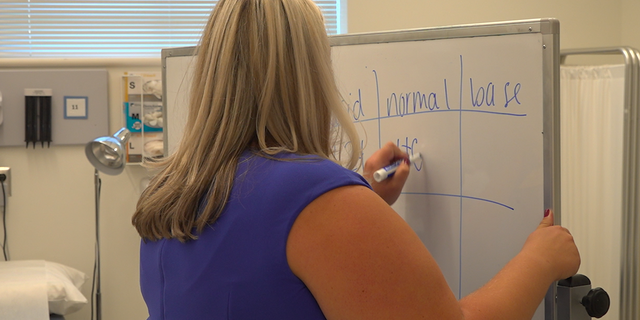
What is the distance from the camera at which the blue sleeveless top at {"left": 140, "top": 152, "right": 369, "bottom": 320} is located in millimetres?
655

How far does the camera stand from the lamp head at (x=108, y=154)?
1655 millimetres

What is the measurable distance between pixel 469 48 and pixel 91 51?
6.12 ft

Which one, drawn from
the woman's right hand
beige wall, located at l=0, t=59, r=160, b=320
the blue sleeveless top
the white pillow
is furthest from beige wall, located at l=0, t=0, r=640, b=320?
the blue sleeveless top

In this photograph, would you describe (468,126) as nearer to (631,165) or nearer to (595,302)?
(595,302)

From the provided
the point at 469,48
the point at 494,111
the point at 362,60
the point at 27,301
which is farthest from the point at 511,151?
the point at 27,301

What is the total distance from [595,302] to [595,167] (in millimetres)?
1218

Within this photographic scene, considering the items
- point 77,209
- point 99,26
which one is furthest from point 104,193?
point 99,26

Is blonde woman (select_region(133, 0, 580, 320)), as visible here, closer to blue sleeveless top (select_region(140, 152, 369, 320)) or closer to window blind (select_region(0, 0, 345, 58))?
A: blue sleeveless top (select_region(140, 152, 369, 320))

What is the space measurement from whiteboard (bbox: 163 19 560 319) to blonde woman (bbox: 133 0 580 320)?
0.86 ft

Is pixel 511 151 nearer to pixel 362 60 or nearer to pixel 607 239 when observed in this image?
pixel 362 60

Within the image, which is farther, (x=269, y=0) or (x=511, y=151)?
(x=511, y=151)

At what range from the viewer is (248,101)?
752mm

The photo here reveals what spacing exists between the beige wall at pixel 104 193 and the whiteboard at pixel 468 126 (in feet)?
4.04

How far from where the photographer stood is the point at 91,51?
245cm
